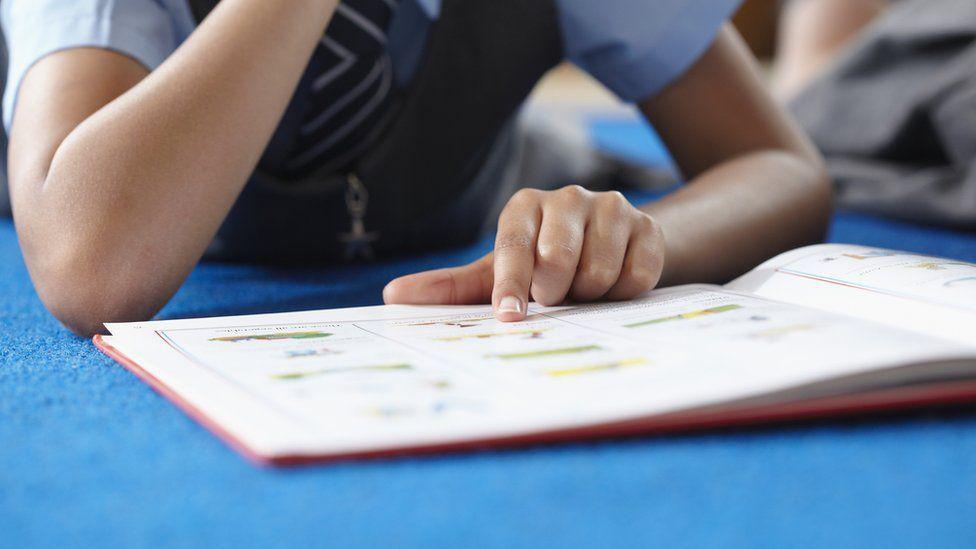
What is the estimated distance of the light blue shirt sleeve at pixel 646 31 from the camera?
738 mm

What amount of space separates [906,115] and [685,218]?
62cm

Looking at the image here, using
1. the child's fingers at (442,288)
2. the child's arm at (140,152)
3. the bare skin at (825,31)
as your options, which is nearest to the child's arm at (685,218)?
the child's fingers at (442,288)

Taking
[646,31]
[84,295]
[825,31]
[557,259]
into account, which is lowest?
[84,295]

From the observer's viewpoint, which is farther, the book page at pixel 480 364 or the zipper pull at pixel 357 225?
the zipper pull at pixel 357 225

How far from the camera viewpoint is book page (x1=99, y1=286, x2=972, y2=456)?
29 centimetres

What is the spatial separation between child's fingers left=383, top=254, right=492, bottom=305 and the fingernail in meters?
0.06

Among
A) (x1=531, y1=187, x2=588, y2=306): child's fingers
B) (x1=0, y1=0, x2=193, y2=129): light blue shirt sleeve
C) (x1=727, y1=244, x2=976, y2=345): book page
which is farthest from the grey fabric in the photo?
(x1=0, y1=0, x2=193, y2=129): light blue shirt sleeve

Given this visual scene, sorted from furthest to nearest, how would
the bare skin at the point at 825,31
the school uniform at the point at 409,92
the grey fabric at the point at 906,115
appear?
1. the bare skin at the point at 825,31
2. the grey fabric at the point at 906,115
3. the school uniform at the point at 409,92

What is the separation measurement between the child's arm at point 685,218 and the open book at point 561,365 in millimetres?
20

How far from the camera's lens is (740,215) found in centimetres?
61

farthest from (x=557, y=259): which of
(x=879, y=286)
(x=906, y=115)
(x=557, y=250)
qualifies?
(x=906, y=115)

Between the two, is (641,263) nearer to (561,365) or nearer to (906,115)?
(561,365)

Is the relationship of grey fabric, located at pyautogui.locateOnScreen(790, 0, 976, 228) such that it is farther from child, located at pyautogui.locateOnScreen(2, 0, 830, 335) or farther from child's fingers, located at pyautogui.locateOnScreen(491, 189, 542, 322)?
child's fingers, located at pyautogui.locateOnScreen(491, 189, 542, 322)

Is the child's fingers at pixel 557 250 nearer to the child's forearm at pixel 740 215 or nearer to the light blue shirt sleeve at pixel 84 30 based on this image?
the child's forearm at pixel 740 215
